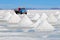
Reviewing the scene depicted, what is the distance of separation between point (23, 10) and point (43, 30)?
26671 mm

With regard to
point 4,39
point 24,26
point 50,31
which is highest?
point 24,26

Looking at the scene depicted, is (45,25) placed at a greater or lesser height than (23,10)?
lesser

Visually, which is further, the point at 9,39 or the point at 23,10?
the point at 23,10

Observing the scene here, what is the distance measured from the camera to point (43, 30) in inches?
629

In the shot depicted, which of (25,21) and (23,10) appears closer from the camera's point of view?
(25,21)

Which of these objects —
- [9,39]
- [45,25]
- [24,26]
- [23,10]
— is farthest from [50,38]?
[23,10]

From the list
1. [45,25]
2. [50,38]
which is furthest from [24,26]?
[50,38]

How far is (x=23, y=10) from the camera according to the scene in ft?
139

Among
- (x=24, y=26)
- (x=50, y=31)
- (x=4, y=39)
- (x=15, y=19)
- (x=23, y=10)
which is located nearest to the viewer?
(x=4, y=39)

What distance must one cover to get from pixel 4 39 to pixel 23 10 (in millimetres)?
30109

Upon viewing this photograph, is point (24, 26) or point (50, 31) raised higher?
point (24, 26)

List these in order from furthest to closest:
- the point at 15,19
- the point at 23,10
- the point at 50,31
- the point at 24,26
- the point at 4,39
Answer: the point at 23,10 → the point at 15,19 → the point at 24,26 → the point at 50,31 → the point at 4,39

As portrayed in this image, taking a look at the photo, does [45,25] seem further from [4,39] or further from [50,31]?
[4,39]

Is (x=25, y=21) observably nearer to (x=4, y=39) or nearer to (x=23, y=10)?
(x=4, y=39)
